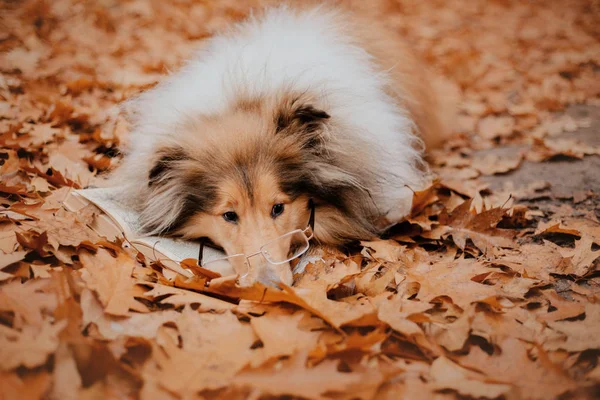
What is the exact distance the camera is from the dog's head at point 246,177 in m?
2.26

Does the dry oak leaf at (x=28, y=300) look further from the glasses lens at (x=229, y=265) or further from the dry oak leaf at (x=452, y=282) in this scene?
the dry oak leaf at (x=452, y=282)

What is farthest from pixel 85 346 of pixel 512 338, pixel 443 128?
pixel 443 128

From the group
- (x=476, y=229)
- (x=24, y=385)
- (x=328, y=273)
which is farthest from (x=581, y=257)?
(x=24, y=385)

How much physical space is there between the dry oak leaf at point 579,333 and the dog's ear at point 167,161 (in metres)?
1.79

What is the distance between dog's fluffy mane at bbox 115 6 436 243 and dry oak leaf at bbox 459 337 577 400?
1.10m

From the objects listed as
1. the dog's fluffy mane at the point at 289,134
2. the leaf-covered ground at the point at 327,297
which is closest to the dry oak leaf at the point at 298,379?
the leaf-covered ground at the point at 327,297

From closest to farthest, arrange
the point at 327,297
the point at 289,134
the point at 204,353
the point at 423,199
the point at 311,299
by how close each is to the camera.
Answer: the point at 204,353 → the point at 311,299 → the point at 327,297 → the point at 289,134 → the point at 423,199

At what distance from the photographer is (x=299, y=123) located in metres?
2.37

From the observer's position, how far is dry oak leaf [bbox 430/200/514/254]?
8.18 ft

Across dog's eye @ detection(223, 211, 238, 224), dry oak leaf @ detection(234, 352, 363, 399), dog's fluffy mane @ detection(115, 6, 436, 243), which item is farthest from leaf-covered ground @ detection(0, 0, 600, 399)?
dog's eye @ detection(223, 211, 238, 224)

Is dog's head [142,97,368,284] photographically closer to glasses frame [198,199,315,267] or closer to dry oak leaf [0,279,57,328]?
glasses frame [198,199,315,267]

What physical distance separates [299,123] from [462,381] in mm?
1397

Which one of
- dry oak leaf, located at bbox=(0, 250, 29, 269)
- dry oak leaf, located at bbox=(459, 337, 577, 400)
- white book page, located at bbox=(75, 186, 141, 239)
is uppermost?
dry oak leaf, located at bbox=(459, 337, 577, 400)

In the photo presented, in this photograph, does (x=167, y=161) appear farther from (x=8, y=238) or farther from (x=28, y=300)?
(x=28, y=300)
